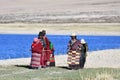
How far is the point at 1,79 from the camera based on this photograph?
1553 centimetres

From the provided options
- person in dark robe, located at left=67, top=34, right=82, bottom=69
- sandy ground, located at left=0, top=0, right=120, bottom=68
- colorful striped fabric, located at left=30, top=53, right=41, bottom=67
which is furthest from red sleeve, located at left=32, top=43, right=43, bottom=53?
sandy ground, located at left=0, top=0, right=120, bottom=68

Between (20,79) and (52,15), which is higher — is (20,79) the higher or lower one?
the lower one

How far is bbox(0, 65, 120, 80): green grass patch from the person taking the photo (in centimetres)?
1580

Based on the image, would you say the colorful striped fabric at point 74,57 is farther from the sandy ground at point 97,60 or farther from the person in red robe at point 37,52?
the sandy ground at point 97,60

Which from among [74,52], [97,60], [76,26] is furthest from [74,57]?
[76,26]

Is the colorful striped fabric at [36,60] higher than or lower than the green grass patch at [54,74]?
higher

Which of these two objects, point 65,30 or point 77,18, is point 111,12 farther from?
point 65,30

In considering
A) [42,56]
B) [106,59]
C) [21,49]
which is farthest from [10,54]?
[42,56]

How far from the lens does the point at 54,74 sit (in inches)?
674

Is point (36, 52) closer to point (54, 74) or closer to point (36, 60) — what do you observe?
point (36, 60)

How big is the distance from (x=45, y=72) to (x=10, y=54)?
12.2 metres

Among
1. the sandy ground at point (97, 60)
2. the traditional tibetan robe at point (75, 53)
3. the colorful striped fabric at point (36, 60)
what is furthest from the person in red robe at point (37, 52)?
the sandy ground at point (97, 60)

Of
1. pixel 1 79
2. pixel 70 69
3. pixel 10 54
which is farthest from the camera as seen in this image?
pixel 10 54

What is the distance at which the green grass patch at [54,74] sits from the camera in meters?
15.8
